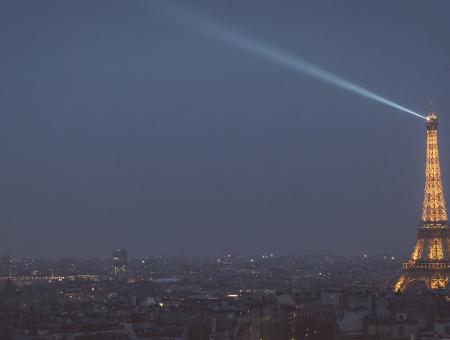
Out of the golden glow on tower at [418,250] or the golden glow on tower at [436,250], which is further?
the golden glow on tower at [418,250]

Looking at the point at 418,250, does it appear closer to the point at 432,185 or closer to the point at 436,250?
the point at 436,250

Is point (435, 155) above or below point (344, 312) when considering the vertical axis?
above

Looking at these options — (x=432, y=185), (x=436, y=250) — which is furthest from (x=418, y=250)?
(x=432, y=185)

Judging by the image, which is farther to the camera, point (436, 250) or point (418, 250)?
point (418, 250)

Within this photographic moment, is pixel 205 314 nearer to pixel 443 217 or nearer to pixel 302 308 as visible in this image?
pixel 302 308

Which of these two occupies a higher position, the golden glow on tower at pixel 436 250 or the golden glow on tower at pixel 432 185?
the golden glow on tower at pixel 432 185

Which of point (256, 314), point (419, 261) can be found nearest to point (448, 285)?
point (419, 261)
